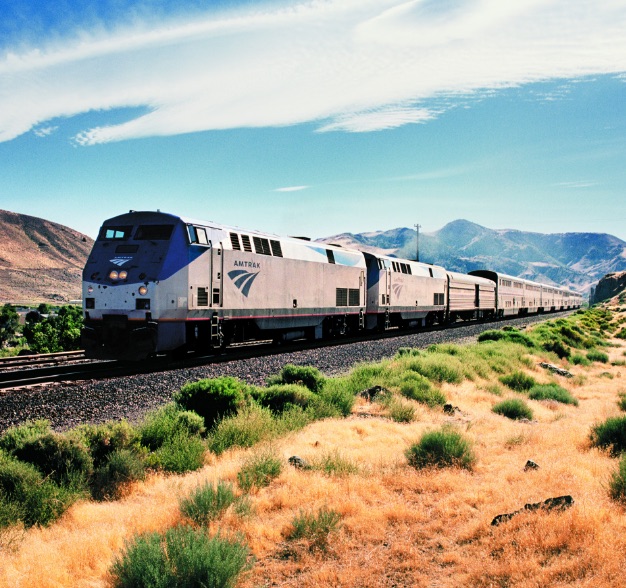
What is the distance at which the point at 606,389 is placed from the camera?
20234mm

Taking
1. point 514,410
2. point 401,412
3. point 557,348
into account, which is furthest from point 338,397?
point 557,348

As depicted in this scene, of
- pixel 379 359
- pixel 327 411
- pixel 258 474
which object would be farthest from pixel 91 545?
pixel 379 359

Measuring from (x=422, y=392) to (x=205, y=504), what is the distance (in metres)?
8.57

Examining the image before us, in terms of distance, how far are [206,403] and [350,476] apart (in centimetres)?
411

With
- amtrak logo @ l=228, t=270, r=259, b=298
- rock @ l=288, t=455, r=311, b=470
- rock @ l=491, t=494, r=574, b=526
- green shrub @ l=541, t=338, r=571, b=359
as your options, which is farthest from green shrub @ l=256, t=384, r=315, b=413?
green shrub @ l=541, t=338, r=571, b=359

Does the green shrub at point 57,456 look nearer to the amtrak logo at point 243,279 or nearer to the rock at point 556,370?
the amtrak logo at point 243,279

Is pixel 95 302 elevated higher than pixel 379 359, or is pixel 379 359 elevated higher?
pixel 95 302

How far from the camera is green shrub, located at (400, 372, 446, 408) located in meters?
13.8

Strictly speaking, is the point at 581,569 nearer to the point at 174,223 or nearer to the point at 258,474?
the point at 258,474

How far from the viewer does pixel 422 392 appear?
14055 millimetres

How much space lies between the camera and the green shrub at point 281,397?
39.0 ft

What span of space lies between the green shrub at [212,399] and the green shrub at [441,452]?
3644 millimetres

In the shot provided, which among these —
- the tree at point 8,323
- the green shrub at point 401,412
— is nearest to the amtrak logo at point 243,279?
the green shrub at point 401,412

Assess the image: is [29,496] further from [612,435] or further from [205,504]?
[612,435]
